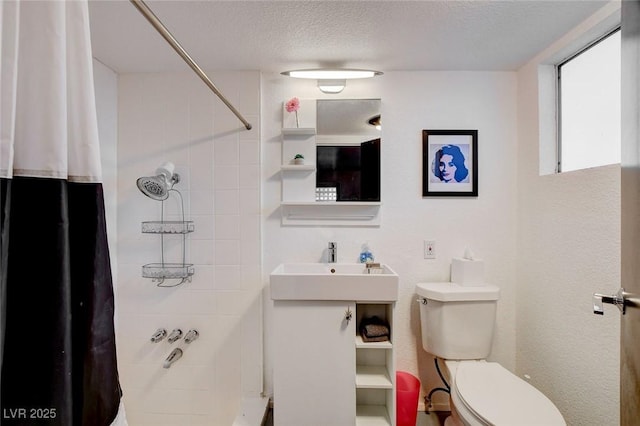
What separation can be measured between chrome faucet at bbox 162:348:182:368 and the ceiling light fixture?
1844mm

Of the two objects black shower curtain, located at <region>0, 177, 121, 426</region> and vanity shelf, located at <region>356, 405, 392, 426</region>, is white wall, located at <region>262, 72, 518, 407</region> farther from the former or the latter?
black shower curtain, located at <region>0, 177, 121, 426</region>

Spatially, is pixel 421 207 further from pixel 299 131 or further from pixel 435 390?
pixel 435 390

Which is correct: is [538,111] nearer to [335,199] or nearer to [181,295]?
[335,199]

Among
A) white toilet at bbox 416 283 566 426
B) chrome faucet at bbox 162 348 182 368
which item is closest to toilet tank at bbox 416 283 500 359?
white toilet at bbox 416 283 566 426

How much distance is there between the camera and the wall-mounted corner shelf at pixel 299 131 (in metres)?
1.91

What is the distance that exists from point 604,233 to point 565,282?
0.34 metres

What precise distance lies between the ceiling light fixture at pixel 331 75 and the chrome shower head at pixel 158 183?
3.01 ft

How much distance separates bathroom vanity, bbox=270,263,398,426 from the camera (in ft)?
4.98

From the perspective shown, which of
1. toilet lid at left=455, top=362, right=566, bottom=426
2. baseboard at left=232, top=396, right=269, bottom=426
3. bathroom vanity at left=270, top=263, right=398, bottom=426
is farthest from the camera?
baseboard at left=232, top=396, right=269, bottom=426

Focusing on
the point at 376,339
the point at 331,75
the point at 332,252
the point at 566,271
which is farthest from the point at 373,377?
the point at 331,75

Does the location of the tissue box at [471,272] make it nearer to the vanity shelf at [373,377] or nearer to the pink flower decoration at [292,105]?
the vanity shelf at [373,377]

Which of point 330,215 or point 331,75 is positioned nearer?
point 331,75

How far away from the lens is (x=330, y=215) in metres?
1.98

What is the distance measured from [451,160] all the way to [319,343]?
1.37 m
